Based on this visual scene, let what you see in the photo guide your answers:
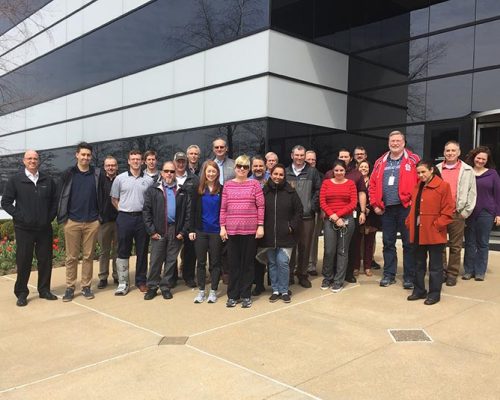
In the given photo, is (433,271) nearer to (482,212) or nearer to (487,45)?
(482,212)

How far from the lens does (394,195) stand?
620cm

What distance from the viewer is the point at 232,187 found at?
554 centimetres

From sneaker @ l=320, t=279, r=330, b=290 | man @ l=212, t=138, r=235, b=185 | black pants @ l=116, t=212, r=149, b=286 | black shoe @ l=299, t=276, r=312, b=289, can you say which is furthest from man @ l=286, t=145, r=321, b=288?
black pants @ l=116, t=212, r=149, b=286

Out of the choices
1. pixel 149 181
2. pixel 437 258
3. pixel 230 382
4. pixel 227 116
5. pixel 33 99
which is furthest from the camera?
pixel 33 99

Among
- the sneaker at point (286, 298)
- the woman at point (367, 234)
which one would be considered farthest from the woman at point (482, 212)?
the sneaker at point (286, 298)

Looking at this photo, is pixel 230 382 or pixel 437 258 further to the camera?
pixel 437 258

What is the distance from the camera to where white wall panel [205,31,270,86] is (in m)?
10.4

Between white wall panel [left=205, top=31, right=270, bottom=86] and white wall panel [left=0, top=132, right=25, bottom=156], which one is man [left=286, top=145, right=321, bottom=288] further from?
white wall panel [left=0, top=132, right=25, bottom=156]

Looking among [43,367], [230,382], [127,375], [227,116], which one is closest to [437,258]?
[230,382]

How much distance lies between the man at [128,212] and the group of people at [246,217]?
0.01 metres

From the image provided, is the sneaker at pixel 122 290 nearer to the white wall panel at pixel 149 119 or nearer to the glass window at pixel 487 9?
the white wall panel at pixel 149 119

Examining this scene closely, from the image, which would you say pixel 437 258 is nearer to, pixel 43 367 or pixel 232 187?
pixel 232 187

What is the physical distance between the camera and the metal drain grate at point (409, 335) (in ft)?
14.0

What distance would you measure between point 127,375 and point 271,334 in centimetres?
147
